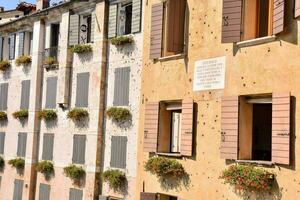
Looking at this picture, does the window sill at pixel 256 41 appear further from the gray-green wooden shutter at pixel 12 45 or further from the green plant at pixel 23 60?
the gray-green wooden shutter at pixel 12 45

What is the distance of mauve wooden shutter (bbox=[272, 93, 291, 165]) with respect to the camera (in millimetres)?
13477

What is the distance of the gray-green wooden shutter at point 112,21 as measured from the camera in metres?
23.3

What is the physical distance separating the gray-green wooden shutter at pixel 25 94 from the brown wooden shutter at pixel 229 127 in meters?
16.0

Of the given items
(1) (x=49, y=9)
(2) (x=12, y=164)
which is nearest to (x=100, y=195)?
(2) (x=12, y=164)

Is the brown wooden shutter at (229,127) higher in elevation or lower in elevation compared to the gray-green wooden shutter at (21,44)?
lower

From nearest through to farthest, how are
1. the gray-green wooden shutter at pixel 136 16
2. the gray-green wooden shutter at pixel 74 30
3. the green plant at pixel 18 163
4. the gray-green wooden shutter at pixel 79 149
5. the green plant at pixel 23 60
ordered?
the gray-green wooden shutter at pixel 136 16
the gray-green wooden shutter at pixel 79 149
the gray-green wooden shutter at pixel 74 30
the green plant at pixel 18 163
the green plant at pixel 23 60

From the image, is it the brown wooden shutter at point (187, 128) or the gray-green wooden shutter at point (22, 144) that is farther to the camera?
the gray-green wooden shutter at point (22, 144)

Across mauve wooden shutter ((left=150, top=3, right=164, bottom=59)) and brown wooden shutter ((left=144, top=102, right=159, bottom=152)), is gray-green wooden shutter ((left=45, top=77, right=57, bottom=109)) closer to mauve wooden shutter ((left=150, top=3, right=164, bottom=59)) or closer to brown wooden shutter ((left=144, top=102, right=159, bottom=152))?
brown wooden shutter ((left=144, top=102, right=159, bottom=152))

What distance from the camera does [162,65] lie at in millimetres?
18672

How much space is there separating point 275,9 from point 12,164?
19531mm

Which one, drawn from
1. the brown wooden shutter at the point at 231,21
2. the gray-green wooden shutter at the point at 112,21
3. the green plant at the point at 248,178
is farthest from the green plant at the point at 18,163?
the brown wooden shutter at the point at 231,21

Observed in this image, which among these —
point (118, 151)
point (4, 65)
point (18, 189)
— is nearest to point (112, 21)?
point (118, 151)

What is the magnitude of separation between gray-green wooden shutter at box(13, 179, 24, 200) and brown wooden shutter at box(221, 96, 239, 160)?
16.2 m

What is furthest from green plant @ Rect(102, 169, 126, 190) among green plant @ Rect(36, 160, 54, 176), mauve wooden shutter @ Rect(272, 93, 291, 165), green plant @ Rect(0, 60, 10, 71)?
green plant @ Rect(0, 60, 10, 71)
